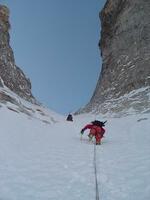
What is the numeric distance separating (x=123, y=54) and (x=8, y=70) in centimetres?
1553

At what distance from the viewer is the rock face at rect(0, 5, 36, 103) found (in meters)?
44.1

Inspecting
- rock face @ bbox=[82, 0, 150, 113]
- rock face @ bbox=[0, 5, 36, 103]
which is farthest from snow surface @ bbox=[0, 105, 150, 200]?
rock face @ bbox=[0, 5, 36, 103]

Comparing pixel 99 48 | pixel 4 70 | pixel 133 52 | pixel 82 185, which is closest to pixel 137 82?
pixel 133 52

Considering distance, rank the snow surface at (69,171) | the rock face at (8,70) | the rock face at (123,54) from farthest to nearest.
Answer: the rock face at (8,70) → the rock face at (123,54) → the snow surface at (69,171)

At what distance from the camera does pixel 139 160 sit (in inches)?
420

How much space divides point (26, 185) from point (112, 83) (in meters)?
40.9

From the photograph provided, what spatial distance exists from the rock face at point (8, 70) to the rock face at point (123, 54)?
804 cm

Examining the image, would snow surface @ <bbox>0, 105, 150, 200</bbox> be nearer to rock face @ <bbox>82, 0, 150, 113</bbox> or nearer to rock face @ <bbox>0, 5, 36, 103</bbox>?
rock face @ <bbox>82, 0, 150, 113</bbox>

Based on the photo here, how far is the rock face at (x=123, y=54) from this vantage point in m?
40.6

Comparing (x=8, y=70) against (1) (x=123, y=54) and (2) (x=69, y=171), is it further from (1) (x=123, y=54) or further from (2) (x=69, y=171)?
(2) (x=69, y=171)

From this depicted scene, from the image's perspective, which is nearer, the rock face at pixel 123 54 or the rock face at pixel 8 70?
the rock face at pixel 123 54

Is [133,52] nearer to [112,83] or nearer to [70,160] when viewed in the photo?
[112,83]

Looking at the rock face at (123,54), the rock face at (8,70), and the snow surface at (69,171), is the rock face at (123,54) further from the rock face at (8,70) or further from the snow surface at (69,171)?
the snow surface at (69,171)

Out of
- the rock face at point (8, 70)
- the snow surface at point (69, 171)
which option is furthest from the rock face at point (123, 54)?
the snow surface at point (69, 171)
